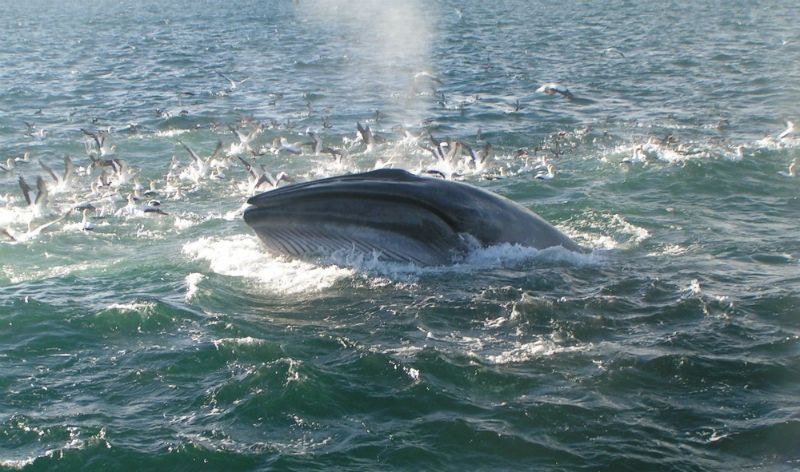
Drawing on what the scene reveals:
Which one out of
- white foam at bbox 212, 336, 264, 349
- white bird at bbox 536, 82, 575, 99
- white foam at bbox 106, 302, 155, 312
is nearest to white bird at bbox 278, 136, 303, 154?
white bird at bbox 536, 82, 575, 99

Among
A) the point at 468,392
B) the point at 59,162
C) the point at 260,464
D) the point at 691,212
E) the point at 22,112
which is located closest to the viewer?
the point at 260,464

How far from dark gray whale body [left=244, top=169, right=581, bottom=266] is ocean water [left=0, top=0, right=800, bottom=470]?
0.89 feet

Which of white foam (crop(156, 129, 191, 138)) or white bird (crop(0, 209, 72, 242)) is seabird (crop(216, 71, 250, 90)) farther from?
white bird (crop(0, 209, 72, 242))

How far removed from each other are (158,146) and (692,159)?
14.0 meters

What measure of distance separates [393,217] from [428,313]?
4.17 feet

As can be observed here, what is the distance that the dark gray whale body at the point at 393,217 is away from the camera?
11750mm

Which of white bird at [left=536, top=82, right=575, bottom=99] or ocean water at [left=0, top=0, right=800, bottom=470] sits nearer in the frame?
ocean water at [left=0, top=0, right=800, bottom=470]

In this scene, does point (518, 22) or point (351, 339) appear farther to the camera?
point (518, 22)

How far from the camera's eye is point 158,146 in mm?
26359

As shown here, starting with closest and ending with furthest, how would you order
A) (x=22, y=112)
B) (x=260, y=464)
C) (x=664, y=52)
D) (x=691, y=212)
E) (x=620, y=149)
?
1. (x=260, y=464)
2. (x=691, y=212)
3. (x=620, y=149)
4. (x=22, y=112)
5. (x=664, y=52)

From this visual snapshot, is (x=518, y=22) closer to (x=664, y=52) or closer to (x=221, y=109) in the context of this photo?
(x=664, y=52)

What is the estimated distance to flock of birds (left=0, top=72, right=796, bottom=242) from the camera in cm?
1816

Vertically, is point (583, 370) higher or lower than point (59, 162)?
higher

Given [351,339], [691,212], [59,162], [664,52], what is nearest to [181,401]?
[351,339]
